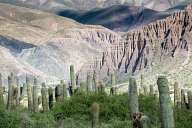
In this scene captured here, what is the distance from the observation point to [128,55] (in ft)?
604

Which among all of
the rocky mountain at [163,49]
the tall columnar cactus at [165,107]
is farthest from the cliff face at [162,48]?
the tall columnar cactus at [165,107]

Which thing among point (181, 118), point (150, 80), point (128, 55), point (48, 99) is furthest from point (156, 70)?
point (181, 118)

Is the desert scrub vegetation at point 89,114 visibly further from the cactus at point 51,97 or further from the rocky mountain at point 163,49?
the rocky mountain at point 163,49

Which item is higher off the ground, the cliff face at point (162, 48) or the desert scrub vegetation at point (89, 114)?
the cliff face at point (162, 48)

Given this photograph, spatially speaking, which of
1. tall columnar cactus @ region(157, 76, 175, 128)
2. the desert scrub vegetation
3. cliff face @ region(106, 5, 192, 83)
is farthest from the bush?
cliff face @ region(106, 5, 192, 83)

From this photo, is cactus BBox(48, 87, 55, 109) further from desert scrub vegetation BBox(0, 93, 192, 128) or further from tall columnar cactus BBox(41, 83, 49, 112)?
desert scrub vegetation BBox(0, 93, 192, 128)

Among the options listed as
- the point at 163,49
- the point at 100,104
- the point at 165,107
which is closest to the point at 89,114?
the point at 100,104

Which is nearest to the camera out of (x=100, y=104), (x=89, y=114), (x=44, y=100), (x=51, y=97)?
(x=89, y=114)

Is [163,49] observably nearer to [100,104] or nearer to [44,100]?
[100,104]

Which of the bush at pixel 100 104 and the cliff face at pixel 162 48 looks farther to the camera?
the cliff face at pixel 162 48

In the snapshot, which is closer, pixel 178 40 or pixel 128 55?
pixel 178 40

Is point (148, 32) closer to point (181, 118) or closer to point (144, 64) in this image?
point (144, 64)

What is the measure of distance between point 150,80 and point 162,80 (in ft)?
311

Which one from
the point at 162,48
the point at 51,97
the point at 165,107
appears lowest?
the point at 51,97
